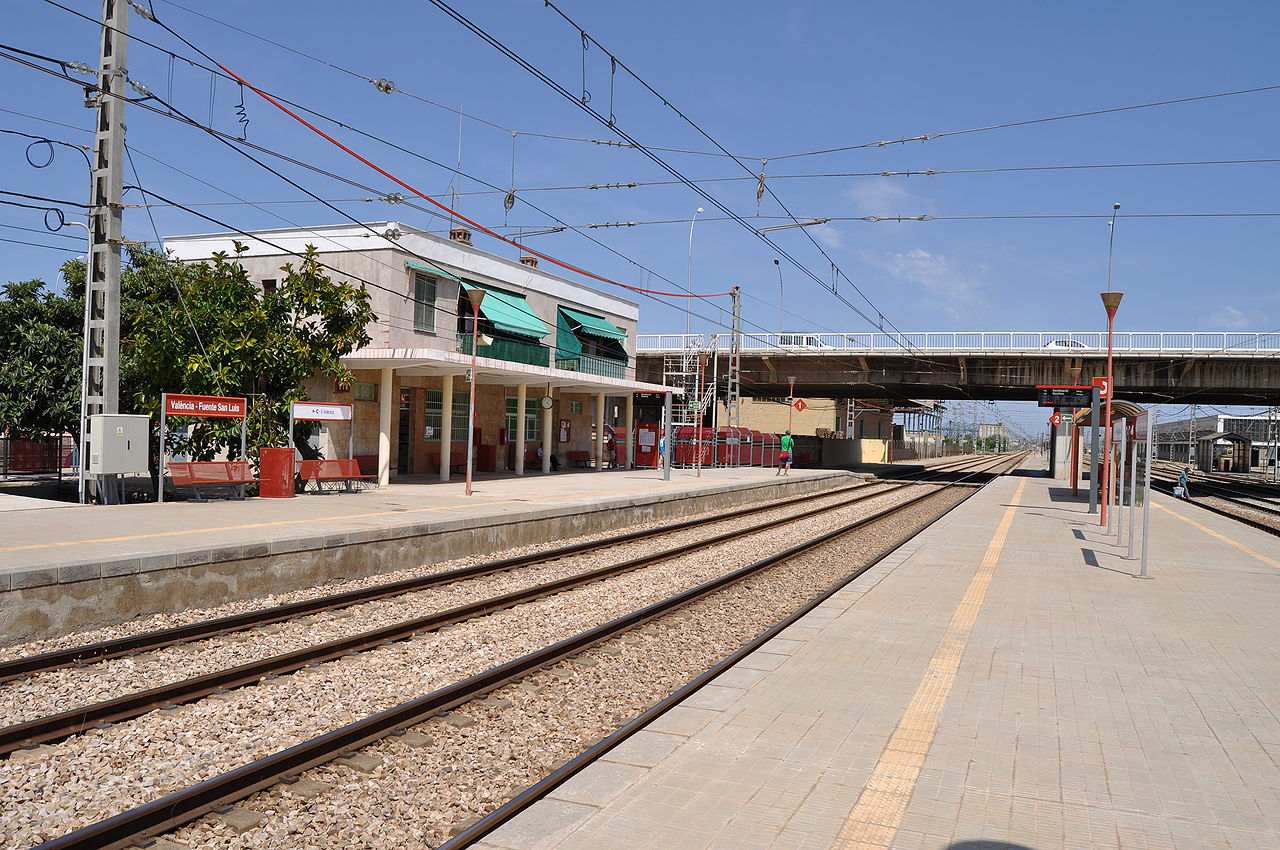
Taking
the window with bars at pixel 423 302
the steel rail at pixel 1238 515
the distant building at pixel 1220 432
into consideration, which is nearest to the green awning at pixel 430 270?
the window with bars at pixel 423 302

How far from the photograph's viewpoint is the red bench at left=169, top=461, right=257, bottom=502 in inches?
664

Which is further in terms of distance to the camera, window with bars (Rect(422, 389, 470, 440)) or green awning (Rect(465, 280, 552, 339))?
green awning (Rect(465, 280, 552, 339))

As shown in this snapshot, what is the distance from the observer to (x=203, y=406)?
16547 millimetres

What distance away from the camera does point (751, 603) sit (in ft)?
36.1

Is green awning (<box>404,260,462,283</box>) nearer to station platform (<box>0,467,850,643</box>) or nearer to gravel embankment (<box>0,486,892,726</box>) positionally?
station platform (<box>0,467,850,643</box>)

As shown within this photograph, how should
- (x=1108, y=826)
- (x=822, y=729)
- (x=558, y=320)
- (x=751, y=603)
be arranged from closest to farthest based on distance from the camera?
(x=1108, y=826)
(x=822, y=729)
(x=751, y=603)
(x=558, y=320)

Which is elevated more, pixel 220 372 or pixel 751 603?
pixel 220 372

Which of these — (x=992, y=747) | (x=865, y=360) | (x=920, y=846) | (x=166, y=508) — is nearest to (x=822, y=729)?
(x=992, y=747)

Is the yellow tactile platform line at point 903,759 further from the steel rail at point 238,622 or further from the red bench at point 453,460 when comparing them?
the red bench at point 453,460

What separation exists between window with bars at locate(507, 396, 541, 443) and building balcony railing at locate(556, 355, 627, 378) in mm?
1873

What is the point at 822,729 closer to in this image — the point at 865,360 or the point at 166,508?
the point at 166,508

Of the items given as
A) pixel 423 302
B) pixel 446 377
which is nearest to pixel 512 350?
pixel 423 302

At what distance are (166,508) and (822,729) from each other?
519 inches

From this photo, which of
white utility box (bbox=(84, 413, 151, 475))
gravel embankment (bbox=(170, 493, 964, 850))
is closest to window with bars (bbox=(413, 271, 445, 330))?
white utility box (bbox=(84, 413, 151, 475))
